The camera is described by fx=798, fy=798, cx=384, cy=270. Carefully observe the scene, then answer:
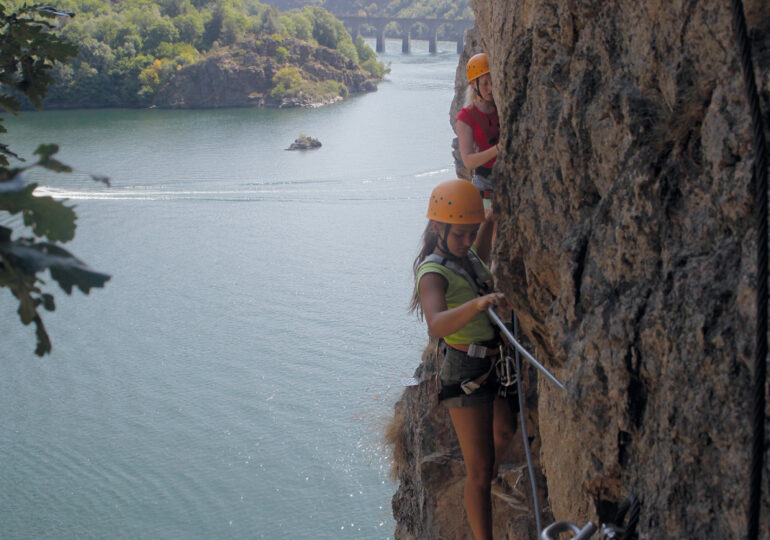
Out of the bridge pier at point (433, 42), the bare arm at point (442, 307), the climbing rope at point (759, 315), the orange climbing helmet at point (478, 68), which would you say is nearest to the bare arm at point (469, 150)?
the orange climbing helmet at point (478, 68)

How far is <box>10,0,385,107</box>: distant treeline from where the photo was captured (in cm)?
4894

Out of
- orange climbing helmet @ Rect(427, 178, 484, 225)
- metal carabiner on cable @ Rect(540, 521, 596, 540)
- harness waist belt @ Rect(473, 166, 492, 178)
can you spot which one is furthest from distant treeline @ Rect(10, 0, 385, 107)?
metal carabiner on cable @ Rect(540, 521, 596, 540)

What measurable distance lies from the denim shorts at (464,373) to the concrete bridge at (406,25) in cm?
7309

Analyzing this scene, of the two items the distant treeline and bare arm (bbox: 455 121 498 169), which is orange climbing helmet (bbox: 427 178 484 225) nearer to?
bare arm (bbox: 455 121 498 169)

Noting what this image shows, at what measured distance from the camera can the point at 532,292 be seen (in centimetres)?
303

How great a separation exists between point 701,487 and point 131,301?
17.6 meters

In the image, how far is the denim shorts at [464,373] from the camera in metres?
3.31

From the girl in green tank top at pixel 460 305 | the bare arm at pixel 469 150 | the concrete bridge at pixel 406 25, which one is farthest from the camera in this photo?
the concrete bridge at pixel 406 25

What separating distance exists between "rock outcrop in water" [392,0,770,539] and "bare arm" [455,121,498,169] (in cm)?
48

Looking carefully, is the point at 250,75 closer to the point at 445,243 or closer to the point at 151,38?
the point at 151,38

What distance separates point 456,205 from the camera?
3.21 m

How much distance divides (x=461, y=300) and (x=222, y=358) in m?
12.9

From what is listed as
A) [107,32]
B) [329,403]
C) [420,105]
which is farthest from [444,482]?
[107,32]

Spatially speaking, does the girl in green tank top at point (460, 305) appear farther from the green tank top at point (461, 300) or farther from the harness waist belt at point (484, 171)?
the harness waist belt at point (484, 171)
